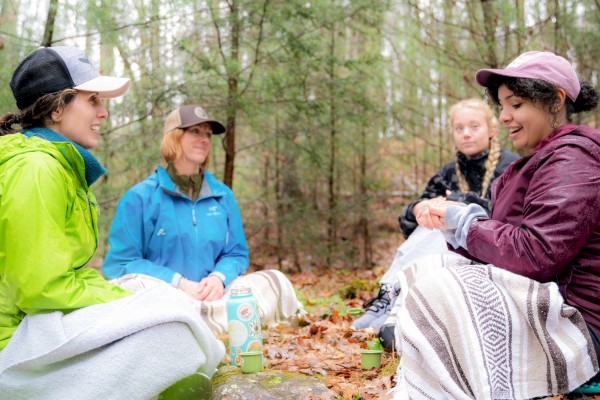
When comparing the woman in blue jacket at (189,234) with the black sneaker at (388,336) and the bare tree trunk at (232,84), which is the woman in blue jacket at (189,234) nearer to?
the black sneaker at (388,336)

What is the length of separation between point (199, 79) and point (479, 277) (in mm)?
4873

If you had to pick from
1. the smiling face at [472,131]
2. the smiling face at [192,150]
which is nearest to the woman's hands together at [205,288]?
the smiling face at [192,150]

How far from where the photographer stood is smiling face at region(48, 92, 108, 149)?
290 cm

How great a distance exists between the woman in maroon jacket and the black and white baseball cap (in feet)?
5.97

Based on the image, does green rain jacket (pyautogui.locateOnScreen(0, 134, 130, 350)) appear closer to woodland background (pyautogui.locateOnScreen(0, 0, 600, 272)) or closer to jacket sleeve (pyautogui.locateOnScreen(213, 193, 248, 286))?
jacket sleeve (pyautogui.locateOnScreen(213, 193, 248, 286))

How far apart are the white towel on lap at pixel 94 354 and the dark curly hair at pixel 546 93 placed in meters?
1.88

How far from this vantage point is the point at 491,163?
4758 millimetres

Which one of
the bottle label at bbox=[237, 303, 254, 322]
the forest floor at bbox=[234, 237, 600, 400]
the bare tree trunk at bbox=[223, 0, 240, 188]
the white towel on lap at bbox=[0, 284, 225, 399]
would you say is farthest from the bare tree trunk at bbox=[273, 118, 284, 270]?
the white towel on lap at bbox=[0, 284, 225, 399]

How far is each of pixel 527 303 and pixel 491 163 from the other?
2520 mm

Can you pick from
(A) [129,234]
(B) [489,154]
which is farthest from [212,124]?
(B) [489,154]

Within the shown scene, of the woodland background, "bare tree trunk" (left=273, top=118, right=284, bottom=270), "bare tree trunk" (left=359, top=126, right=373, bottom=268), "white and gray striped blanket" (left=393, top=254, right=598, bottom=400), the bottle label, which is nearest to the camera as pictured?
"white and gray striped blanket" (left=393, top=254, right=598, bottom=400)

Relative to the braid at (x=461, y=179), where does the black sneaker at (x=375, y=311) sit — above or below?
below

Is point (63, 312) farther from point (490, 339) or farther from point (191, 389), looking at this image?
point (490, 339)

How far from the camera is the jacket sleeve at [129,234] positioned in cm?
456
